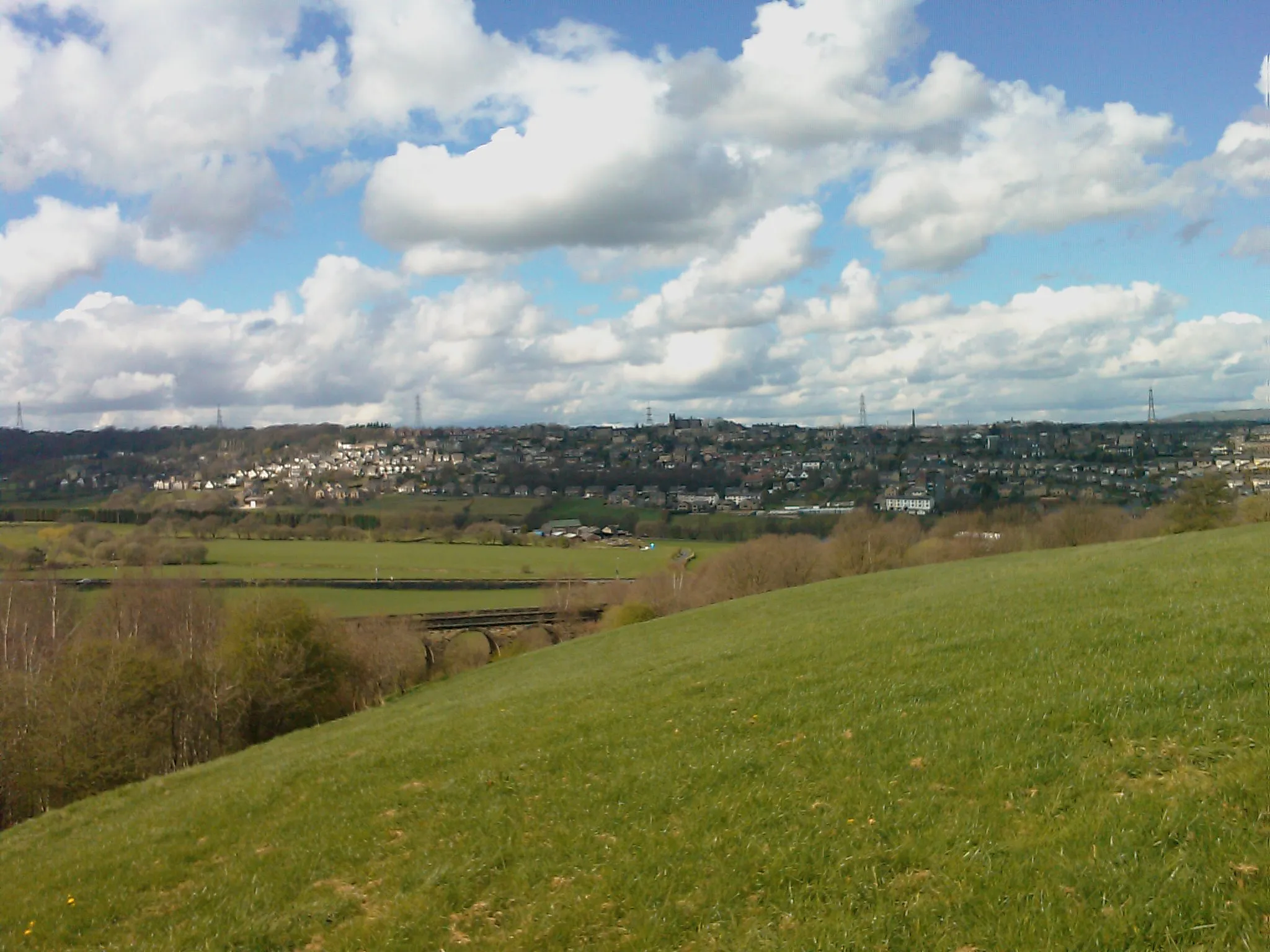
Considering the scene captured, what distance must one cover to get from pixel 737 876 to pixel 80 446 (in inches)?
8321

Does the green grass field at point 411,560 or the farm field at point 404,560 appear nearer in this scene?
the farm field at point 404,560

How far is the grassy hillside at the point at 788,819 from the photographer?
23.0 ft

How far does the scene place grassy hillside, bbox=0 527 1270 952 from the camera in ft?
23.0

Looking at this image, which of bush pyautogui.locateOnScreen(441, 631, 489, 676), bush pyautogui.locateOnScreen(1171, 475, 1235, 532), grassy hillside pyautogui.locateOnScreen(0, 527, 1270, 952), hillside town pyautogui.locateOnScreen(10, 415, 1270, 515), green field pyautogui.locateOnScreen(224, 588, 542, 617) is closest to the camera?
grassy hillside pyautogui.locateOnScreen(0, 527, 1270, 952)

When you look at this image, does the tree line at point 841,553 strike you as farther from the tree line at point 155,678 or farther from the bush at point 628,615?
the tree line at point 155,678

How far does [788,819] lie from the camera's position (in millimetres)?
9023

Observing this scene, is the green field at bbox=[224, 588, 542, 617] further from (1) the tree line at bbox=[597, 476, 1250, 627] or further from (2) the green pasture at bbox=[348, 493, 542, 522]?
(2) the green pasture at bbox=[348, 493, 542, 522]

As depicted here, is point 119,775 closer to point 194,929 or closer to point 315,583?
point 194,929

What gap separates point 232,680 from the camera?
4309 cm

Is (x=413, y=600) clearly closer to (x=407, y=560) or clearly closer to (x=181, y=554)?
(x=407, y=560)

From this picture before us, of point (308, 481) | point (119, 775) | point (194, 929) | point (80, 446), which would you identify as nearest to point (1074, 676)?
point (194, 929)

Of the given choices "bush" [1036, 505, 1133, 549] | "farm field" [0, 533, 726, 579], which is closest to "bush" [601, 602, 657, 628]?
"farm field" [0, 533, 726, 579]

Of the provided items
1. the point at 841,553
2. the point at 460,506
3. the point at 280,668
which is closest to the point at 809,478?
the point at 460,506

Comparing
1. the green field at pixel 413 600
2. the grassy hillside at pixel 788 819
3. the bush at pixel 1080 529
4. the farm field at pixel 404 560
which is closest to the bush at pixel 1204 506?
the bush at pixel 1080 529
